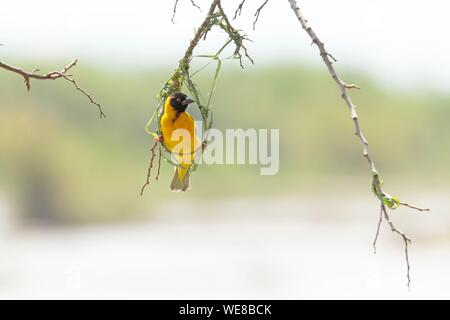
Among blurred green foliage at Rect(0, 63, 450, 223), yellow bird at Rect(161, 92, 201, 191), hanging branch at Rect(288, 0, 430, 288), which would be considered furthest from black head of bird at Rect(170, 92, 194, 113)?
blurred green foliage at Rect(0, 63, 450, 223)

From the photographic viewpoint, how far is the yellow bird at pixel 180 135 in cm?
391

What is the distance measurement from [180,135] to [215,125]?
15.8 m

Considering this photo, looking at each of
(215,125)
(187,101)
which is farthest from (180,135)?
(215,125)

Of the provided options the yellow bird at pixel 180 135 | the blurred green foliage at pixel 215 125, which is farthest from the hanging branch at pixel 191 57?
the blurred green foliage at pixel 215 125

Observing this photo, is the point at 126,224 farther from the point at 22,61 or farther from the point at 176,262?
the point at 22,61

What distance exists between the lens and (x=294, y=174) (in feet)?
80.7

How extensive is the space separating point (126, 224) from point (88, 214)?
82 cm

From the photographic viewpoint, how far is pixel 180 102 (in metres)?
3.96

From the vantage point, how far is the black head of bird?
12.6ft

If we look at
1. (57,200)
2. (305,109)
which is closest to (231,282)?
(57,200)

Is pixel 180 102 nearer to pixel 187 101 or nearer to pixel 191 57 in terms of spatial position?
pixel 187 101

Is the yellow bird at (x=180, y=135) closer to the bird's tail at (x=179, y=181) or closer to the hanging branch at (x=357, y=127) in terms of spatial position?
the bird's tail at (x=179, y=181)

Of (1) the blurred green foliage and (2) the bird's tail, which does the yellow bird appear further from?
(1) the blurred green foliage

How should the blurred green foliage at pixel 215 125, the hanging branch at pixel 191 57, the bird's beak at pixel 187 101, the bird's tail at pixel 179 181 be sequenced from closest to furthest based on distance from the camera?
the hanging branch at pixel 191 57 < the bird's beak at pixel 187 101 < the bird's tail at pixel 179 181 < the blurred green foliage at pixel 215 125
